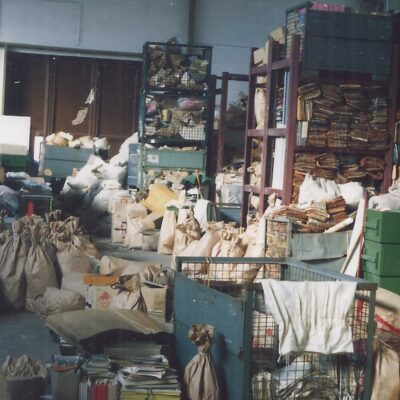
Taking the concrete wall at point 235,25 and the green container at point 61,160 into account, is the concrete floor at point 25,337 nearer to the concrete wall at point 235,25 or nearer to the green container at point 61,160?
the green container at point 61,160

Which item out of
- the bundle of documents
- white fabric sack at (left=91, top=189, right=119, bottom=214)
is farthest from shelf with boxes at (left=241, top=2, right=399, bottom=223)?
white fabric sack at (left=91, top=189, right=119, bottom=214)

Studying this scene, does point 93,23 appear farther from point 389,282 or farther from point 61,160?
point 389,282

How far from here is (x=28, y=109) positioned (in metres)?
17.2

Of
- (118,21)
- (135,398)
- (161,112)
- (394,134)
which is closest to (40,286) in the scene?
(135,398)

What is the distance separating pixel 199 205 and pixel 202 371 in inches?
247

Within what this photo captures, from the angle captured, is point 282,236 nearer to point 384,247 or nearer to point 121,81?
point 384,247

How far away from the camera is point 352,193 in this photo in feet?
26.2

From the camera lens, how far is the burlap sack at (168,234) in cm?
1034

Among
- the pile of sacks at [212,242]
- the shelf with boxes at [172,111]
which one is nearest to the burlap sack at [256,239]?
the pile of sacks at [212,242]

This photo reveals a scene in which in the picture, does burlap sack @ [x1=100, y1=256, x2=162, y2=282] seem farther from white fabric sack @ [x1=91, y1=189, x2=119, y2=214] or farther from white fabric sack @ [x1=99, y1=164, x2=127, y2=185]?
white fabric sack @ [x1=99, y1=164, x2=127, y2=185]

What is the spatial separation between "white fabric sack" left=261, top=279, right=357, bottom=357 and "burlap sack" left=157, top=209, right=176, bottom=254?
20.9ft

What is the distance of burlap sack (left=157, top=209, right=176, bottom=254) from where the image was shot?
1034 cm

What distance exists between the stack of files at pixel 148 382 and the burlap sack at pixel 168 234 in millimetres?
5955

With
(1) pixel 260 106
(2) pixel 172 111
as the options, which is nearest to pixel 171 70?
(2) pixel 172 111
